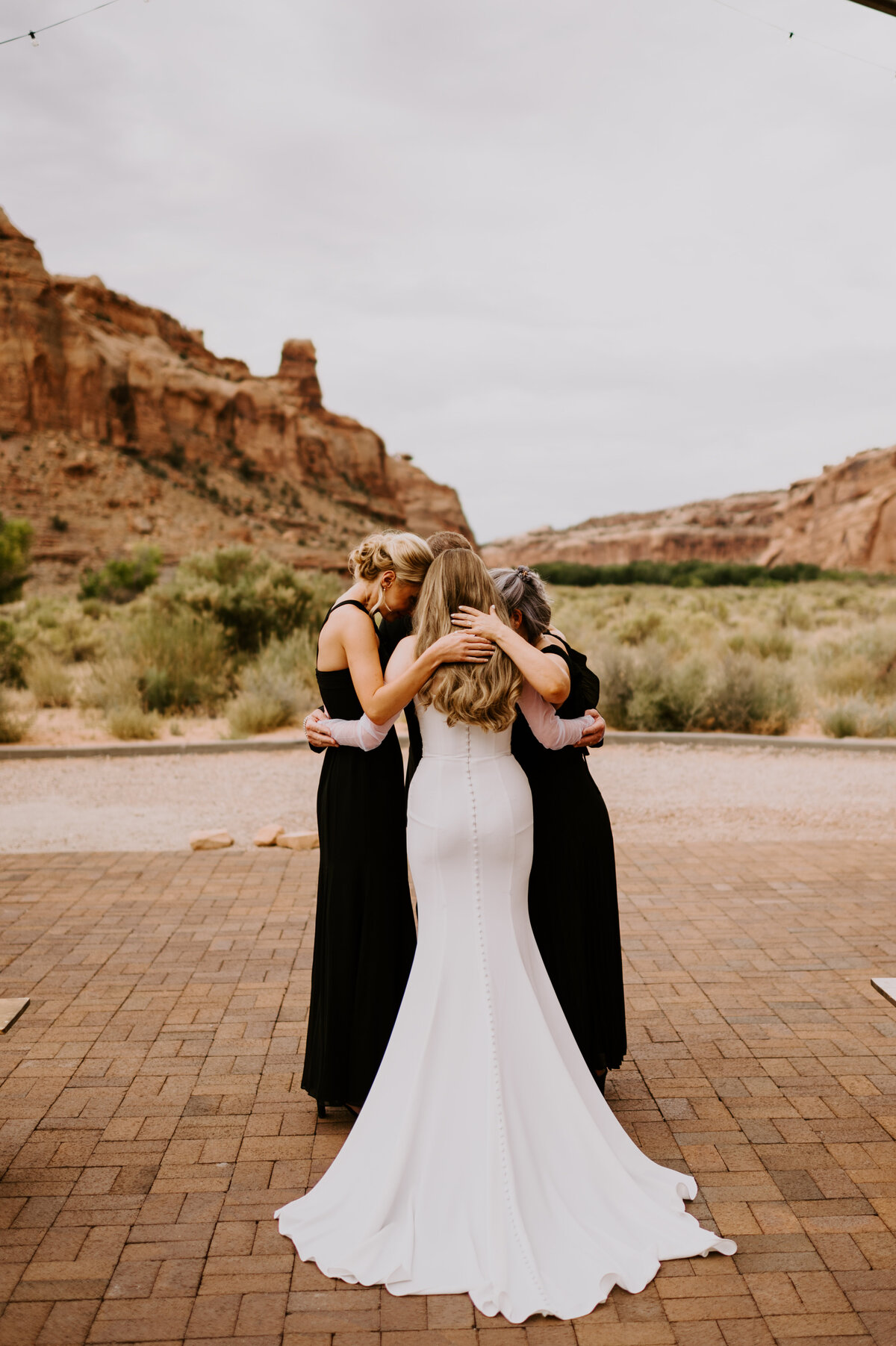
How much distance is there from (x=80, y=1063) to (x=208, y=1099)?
0.65 m

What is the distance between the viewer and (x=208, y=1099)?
11.7 ft

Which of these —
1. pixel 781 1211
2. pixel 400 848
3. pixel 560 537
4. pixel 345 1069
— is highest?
pixel 560 537

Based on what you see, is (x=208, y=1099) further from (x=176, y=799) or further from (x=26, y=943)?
(x=176, y=799)

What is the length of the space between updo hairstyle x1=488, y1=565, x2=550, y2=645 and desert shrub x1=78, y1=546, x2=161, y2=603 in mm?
40962

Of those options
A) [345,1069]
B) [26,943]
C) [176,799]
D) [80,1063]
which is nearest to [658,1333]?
[345,1069]

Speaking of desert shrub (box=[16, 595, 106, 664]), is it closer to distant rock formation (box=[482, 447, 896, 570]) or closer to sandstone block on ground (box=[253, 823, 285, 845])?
sandstone block on ground (box=[253, 823, 285, 845])

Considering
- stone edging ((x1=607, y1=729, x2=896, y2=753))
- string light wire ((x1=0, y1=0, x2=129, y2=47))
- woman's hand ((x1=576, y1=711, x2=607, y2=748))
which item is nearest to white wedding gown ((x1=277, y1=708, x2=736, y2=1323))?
woman's hand ((x1=576, y1=711, x2=607, y2=748))

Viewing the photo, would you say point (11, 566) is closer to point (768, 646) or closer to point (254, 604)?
point (254, 604)

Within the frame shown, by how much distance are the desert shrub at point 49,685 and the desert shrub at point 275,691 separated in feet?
8.50

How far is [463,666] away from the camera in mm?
Result: 2711

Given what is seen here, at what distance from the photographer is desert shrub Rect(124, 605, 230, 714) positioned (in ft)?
45.4

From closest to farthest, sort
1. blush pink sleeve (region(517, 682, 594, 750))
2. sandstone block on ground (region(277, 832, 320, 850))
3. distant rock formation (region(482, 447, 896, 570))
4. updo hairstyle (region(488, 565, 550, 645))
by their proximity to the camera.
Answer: blush pink sleeve (region(517, 682, 594, 750)) < updo hairstyle (region(488, 565, 550, 645)) < sandstone block on ground (region(277, 832, 320, 850)) < distant rock formation (region(482, 447, 896, 570))

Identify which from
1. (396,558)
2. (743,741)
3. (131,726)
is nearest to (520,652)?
(396,558)

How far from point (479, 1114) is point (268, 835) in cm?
473
